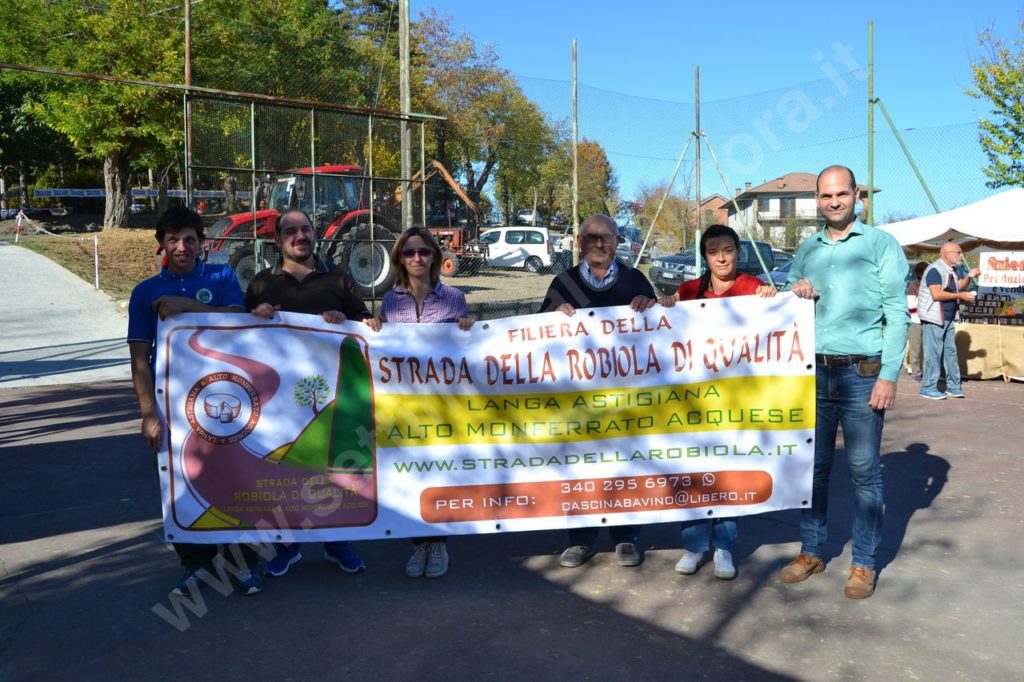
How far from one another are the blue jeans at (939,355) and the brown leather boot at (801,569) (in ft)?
23.0

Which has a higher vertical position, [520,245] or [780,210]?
[780,210]

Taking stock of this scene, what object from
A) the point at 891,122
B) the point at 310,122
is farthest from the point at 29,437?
the point at 891,122

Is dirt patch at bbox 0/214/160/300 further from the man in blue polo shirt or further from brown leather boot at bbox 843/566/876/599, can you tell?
brown leather boot at bbox 843/566/876/599

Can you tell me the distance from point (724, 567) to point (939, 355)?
7.51m

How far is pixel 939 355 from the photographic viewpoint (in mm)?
10953

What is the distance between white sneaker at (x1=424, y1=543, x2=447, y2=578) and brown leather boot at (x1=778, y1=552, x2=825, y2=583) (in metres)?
1.72

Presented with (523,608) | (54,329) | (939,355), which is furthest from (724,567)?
(54,329)

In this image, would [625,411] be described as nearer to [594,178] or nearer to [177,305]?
[177,305]

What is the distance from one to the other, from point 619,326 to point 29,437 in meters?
6.07

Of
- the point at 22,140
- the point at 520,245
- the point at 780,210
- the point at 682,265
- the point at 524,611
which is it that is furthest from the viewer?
the point at 22,140

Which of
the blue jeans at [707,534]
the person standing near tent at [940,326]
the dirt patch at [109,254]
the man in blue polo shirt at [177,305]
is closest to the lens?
the man in blue polo shirt at [177,305]

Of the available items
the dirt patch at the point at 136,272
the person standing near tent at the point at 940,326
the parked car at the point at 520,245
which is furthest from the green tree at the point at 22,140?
the person standing near tent at the point at 940,326

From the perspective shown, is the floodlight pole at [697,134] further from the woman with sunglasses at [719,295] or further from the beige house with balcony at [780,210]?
the woman with sunglasses at [719,295]

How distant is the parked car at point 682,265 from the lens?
1916 centimetres
